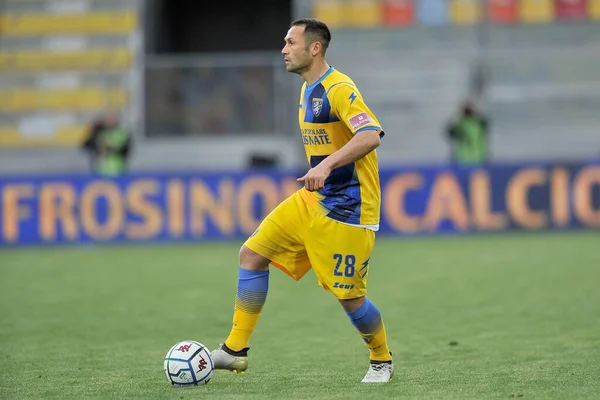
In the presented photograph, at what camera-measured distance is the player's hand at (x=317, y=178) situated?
6040 millimetres

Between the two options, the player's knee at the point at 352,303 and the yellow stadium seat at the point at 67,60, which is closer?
the player's knee at the point at 352,303

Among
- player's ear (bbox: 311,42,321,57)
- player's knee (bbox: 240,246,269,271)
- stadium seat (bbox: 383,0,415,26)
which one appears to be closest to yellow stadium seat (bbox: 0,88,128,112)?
stadium seat (bbox: 383,0,415,26)

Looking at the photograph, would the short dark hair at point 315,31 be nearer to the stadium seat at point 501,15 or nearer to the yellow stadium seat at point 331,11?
the yellow stadium seat at point 331,11

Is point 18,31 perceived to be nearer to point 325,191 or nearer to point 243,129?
point 243,129

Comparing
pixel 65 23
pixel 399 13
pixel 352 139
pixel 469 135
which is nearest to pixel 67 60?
pixel 65 23

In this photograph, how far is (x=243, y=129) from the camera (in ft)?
72.4

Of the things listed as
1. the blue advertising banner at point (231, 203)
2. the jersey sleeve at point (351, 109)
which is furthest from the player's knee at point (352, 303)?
the blue advertising banner at point (231, 203)

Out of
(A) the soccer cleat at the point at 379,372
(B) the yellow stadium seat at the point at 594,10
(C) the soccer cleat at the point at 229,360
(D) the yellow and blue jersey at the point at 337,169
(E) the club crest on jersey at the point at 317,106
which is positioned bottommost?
(A) the soccer cleat at the point at 379,372

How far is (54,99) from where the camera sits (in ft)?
80.2

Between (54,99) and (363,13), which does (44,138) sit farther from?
(363,13)

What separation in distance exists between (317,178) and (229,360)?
127 cm

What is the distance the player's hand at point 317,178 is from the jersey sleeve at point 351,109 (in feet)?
1.00

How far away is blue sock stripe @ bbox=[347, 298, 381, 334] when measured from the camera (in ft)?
21.5

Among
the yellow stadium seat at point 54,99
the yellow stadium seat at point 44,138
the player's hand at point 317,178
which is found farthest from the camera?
the yellow stadium seat at point 54,99
